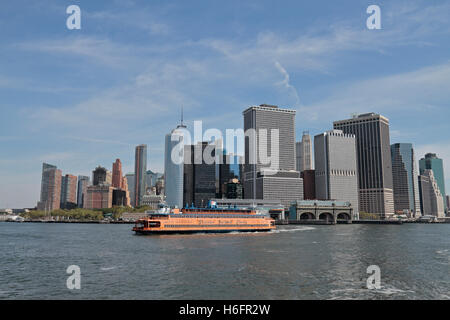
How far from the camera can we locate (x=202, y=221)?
123562 mm

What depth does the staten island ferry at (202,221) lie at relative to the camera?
11712cm

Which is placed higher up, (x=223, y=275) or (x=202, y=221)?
(x=202, y=221)

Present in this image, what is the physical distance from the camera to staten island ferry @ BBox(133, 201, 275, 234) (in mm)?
117125

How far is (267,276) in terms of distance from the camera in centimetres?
4588

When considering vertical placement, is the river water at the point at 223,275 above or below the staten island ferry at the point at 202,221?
below

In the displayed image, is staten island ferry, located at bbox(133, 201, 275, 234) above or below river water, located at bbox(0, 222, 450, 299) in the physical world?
above

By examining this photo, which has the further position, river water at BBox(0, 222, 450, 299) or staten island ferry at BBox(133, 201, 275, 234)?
staten island ferry at BBox(133, 201, 275, 234)

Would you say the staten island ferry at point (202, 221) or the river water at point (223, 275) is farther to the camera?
the staten island ferry at point (202, 221)

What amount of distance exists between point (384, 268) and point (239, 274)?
73.8ft
